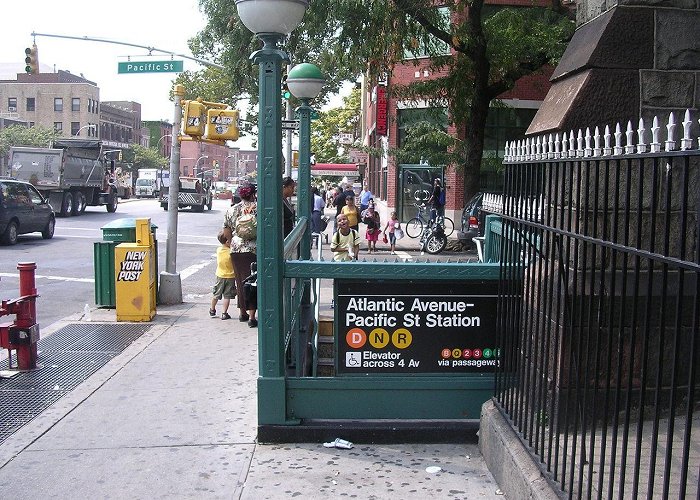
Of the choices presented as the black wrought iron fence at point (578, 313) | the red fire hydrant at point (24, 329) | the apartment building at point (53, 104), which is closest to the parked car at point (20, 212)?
the red fire hydrant at point (24, 329)

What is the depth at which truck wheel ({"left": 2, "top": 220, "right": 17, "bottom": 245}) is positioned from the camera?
19.1 m

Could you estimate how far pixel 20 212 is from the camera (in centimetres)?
1966

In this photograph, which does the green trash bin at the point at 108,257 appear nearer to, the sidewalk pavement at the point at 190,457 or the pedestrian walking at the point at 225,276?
the pedestrian walking at the point at 225,276

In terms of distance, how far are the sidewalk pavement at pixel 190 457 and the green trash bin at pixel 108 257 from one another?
3642 mm

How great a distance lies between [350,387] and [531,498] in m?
1.75

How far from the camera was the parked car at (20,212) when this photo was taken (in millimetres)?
19047

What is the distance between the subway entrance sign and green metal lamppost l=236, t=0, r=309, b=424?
43 centimetres

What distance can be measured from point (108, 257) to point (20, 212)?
36.7 feet

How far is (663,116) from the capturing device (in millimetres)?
4395

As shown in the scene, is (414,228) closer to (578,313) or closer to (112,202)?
(112,202)

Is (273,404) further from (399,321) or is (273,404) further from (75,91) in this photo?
(75,91)

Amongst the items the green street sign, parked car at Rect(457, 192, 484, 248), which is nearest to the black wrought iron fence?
parked car at Rect(457, 192, 484, 248)

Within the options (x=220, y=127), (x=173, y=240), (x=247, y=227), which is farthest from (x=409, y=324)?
(x=173, y=240)

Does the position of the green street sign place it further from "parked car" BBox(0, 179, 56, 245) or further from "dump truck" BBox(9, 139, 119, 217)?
"dump truck" BBox(9, 139, 119, 217)
